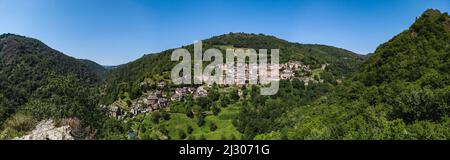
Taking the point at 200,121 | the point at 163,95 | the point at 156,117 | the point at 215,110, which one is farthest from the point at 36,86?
the point at 215,110

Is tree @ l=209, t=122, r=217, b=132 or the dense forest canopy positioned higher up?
the dense forest canopy

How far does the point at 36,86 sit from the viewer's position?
5226 inches

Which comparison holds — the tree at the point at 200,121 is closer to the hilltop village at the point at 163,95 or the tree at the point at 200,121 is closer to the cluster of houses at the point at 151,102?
the hilltop village at the point at 163,95

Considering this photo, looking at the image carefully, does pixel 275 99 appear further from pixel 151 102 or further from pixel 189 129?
pixel 151 102

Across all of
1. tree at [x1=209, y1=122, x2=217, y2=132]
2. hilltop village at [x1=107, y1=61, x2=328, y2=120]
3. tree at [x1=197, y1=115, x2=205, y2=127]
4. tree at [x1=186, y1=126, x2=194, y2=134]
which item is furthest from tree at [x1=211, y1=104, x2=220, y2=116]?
hilltop village at [x1=107, y1=61, x2=328, y2=120]

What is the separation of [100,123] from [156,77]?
83.3 metres

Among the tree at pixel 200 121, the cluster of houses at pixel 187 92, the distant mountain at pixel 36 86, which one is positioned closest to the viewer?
the distant mountain at pixel 36 86

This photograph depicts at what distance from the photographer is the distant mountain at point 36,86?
58.9m

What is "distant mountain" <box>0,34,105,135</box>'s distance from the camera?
58.9m

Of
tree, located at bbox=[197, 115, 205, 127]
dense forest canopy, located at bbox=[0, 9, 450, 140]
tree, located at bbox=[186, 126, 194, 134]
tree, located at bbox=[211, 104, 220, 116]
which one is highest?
dense forest canopy, located at bbox=[0, 9, 450, 140]

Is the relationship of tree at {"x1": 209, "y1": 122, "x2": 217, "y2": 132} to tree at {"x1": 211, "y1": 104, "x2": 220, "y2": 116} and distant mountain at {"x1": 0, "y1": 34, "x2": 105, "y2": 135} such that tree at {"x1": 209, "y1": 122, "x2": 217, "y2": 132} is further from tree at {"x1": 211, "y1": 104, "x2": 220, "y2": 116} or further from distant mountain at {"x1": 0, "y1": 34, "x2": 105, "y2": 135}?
distant mountain at {"x1": 0, "y1": 34, "x2": 105, "y2": 135}

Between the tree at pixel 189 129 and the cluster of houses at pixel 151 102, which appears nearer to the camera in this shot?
the tree at pixel 189 129

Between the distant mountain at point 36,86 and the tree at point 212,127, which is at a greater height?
the distant mountain at point 36,86

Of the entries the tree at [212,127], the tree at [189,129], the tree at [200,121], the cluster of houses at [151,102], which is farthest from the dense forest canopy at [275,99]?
the cluster of houses at [151,102]
